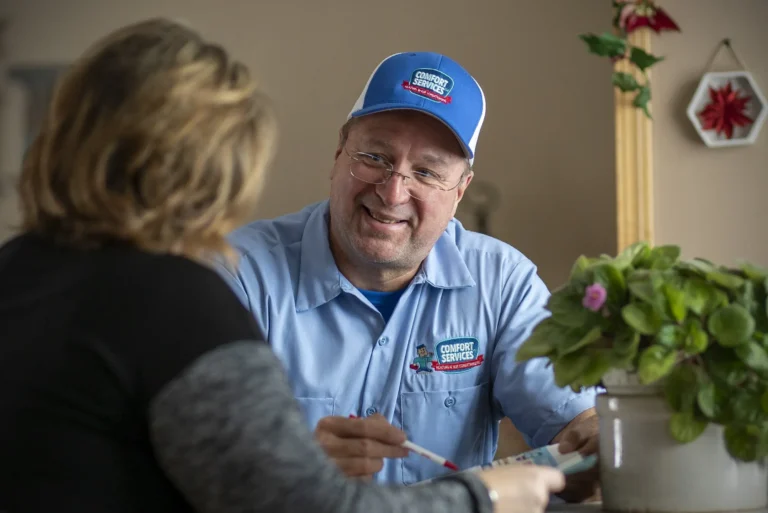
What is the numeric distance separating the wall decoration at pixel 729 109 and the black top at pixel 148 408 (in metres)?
2.32

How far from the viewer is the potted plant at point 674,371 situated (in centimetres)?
117

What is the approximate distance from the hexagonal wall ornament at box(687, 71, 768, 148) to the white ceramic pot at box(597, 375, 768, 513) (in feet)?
6.09

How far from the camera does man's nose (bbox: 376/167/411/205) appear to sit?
6.27 ft

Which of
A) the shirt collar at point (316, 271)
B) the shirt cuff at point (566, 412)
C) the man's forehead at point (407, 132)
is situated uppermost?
the man's forehead at point (407, 132)

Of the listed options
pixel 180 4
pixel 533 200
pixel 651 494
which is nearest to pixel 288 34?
pixel 180 4

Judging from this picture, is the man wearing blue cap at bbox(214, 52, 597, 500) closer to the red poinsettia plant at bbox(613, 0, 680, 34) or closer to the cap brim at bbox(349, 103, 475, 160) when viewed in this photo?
the cap brim at bbox(349, 103, 475, 160)

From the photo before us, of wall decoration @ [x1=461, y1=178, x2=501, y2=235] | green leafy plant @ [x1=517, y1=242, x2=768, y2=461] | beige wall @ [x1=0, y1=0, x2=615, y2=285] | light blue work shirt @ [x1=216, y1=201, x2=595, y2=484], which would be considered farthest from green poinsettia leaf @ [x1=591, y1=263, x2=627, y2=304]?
wall decoration @ [x1=461, y1=178, x2=501, y2=235]

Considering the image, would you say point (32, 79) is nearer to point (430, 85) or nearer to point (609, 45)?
point (609, 45)

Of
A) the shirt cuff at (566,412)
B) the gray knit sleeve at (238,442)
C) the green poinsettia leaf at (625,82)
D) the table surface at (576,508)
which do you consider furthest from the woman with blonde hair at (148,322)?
the green poinsettia leaf at (625,82)

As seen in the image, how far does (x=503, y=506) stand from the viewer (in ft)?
3.29

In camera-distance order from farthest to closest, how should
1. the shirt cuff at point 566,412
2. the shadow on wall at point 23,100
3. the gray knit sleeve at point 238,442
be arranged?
the shadow on wall at point 23,100 → the shirt cuff at point 566,412 → the gray knit sleeve at point 238,442

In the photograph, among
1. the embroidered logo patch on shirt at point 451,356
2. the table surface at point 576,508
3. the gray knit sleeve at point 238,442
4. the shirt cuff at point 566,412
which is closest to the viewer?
the gray knit sleeve at point 238,442

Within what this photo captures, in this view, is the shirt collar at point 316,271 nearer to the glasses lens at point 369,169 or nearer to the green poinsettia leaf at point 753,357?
the glasses lens at point 369,169

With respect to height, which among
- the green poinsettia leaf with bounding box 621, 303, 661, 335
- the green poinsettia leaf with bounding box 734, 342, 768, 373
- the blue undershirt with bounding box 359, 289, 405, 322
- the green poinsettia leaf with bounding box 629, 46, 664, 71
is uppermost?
the green poinsettia leaf with bounding box 629, 46, 664, 71
